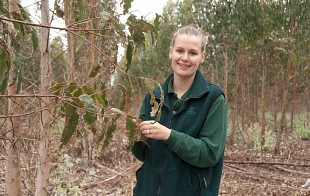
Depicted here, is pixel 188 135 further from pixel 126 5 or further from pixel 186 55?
pixel 126 5

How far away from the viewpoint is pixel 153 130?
1.56 m

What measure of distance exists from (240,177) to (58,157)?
9.22ft

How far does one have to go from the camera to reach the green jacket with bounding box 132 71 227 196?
1.65 meters

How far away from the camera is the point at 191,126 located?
5.80ft

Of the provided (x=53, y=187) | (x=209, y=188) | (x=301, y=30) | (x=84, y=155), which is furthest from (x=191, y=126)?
(x=301, y=30)

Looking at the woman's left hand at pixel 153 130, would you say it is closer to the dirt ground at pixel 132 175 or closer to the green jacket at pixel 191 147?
the green jacket at pixel 191 147

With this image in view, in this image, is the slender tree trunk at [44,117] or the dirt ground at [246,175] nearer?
the slender tree trunk at [44,117]

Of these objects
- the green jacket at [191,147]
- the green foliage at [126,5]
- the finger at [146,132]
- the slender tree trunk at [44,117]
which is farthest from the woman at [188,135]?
the slender tree trunk at [44,117]

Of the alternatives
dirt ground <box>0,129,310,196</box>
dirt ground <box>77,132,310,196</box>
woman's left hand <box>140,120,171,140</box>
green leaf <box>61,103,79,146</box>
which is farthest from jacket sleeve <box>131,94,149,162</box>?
dirt ground <box>77,132,310,196</box>

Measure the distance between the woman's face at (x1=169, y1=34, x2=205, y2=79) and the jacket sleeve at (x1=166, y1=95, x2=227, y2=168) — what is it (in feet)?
0.65

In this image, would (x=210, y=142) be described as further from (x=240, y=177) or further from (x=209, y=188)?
(x=240, y=177)

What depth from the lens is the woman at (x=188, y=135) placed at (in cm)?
166

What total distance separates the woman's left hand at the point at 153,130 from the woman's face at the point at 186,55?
0.35 m

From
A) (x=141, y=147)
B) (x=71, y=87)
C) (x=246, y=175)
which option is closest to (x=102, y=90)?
(x=71, y=87)
